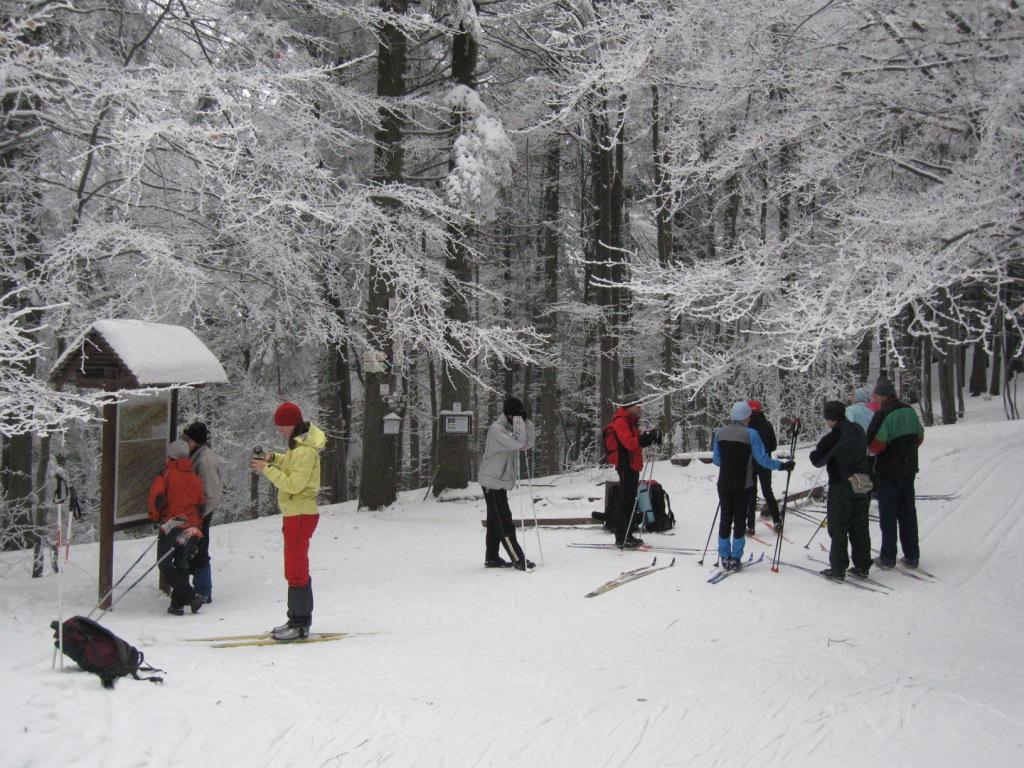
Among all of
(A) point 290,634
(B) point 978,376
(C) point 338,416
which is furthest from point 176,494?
(B) point 978,376

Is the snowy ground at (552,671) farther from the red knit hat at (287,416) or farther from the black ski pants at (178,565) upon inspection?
the red knit hat at (287,416)

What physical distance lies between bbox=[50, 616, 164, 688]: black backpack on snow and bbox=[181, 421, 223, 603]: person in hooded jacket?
3.61 meters

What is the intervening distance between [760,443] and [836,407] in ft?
3.08

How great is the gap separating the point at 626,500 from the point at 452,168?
7.47 meters

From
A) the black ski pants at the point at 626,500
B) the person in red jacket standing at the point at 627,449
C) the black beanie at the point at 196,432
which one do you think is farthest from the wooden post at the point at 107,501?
the black ski pants at the point at 626,500

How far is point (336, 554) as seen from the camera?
462 inches

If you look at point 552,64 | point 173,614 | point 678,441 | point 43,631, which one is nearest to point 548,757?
point 43,631

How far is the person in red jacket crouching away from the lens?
8.29 meters

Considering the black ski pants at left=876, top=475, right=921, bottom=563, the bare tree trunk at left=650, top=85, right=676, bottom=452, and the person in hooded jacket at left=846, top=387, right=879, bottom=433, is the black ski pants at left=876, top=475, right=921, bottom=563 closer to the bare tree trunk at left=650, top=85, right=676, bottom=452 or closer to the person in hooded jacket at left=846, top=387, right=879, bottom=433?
the person in hooded jacket at left=846, top=387, right=879, bottom=433

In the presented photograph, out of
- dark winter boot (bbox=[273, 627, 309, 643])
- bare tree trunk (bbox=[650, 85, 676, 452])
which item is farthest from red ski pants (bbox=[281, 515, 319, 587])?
bare tree trunk (bbox=[650, 85, 676, 452])

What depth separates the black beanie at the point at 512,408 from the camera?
29.6 feet

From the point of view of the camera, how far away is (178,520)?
8328 mm

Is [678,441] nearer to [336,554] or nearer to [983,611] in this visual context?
[336,554]

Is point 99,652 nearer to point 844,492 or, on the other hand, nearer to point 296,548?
point 296,548
